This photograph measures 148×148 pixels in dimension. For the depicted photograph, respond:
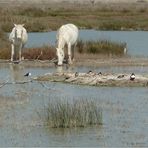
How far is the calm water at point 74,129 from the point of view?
1343 centimetres

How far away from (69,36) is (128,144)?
1533 cm

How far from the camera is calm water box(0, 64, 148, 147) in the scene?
1343 centimetres

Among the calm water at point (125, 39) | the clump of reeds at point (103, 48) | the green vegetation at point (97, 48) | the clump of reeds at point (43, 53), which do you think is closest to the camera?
the clump of reeds at point (43, 53)

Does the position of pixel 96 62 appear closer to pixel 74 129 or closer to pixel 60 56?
pixel 60 56

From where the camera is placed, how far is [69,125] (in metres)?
14.4

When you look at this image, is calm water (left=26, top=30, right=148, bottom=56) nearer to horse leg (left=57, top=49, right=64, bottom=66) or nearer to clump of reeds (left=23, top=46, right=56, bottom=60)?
clump of reeds (left=23, top=46, right=56, bottom=60)

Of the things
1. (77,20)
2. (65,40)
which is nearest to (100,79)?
(65,40)

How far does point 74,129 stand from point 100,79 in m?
7.67

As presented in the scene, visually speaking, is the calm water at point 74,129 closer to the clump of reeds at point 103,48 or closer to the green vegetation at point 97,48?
the green vegetation at point 97,48

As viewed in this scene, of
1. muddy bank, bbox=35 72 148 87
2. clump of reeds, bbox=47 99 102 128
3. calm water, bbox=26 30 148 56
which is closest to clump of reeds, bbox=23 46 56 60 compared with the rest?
calm water, bbox=26 30 148 56

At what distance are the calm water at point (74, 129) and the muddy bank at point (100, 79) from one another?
0.47 meters

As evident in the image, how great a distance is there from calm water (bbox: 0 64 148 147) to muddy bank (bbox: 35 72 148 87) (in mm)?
467

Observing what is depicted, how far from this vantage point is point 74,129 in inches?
562

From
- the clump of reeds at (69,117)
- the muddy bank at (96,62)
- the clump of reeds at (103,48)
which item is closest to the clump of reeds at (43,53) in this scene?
the muddy bank at (96,62)
